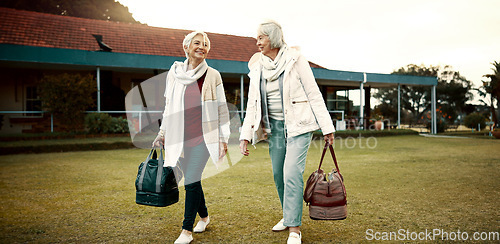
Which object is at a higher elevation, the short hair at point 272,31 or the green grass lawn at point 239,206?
the short hair at point 272,31

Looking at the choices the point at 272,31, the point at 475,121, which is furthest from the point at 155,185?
the point at 475,121

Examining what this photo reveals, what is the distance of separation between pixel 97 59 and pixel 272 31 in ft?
42.1

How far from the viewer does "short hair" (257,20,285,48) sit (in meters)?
3.18

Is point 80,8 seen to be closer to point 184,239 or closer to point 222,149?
Answer: point 222,149

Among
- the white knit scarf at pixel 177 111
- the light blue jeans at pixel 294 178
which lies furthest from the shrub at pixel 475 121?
the white knit scarf at pixel 177 111

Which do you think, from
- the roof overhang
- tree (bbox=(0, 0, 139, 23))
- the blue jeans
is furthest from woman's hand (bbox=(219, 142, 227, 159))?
tree (bbox=(0, 0, 139, 23))

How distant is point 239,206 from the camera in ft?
14.4

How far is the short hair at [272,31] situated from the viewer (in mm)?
3180

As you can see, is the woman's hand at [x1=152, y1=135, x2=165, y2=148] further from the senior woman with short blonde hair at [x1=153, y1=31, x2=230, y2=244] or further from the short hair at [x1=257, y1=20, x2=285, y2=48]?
the short hair at [x1=257, y1=20, x2=285, y2=48]

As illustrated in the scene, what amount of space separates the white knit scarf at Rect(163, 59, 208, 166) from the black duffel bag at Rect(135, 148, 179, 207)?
11cm

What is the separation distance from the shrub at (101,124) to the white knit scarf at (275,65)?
11795 mm

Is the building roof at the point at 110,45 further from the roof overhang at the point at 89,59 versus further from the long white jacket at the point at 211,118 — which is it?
the long white jacket at the point at 211,118

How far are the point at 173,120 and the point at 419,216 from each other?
2.59 meters

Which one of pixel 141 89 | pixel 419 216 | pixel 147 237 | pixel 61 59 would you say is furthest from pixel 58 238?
pixel 141 89
